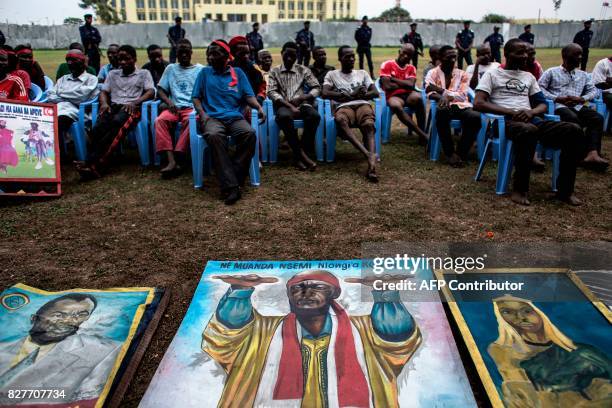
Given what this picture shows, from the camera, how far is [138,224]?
355cm

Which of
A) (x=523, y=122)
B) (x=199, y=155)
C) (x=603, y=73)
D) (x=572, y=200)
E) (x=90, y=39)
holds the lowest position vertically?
(x=572, y=200)

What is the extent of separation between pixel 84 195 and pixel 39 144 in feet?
2.00

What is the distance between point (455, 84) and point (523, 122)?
165 centimetres

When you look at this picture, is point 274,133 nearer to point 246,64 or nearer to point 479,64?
point 246,64

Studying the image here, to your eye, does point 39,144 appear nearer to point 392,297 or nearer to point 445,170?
point 392,297

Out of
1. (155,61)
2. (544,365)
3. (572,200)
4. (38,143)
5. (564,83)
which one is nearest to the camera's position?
(544,365)

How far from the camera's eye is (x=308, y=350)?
79.4 inches

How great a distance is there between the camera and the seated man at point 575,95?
4.83 metres

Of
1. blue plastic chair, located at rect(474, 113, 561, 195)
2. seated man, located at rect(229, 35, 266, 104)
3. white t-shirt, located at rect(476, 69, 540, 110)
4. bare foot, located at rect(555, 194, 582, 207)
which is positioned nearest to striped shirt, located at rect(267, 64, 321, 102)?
seated man, located at rect(229, 35, 266, 104)

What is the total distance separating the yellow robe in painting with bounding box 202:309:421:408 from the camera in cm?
180

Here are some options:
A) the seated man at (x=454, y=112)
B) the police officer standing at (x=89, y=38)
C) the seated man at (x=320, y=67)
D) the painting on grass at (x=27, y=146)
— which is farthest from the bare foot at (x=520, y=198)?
the police officer standing at (x=89, y=38)

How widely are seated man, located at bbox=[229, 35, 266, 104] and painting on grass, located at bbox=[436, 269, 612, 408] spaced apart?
11.7 ft

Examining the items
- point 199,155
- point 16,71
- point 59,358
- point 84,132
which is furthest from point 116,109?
point 59,358

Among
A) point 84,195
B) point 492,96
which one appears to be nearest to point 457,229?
point 492,96
